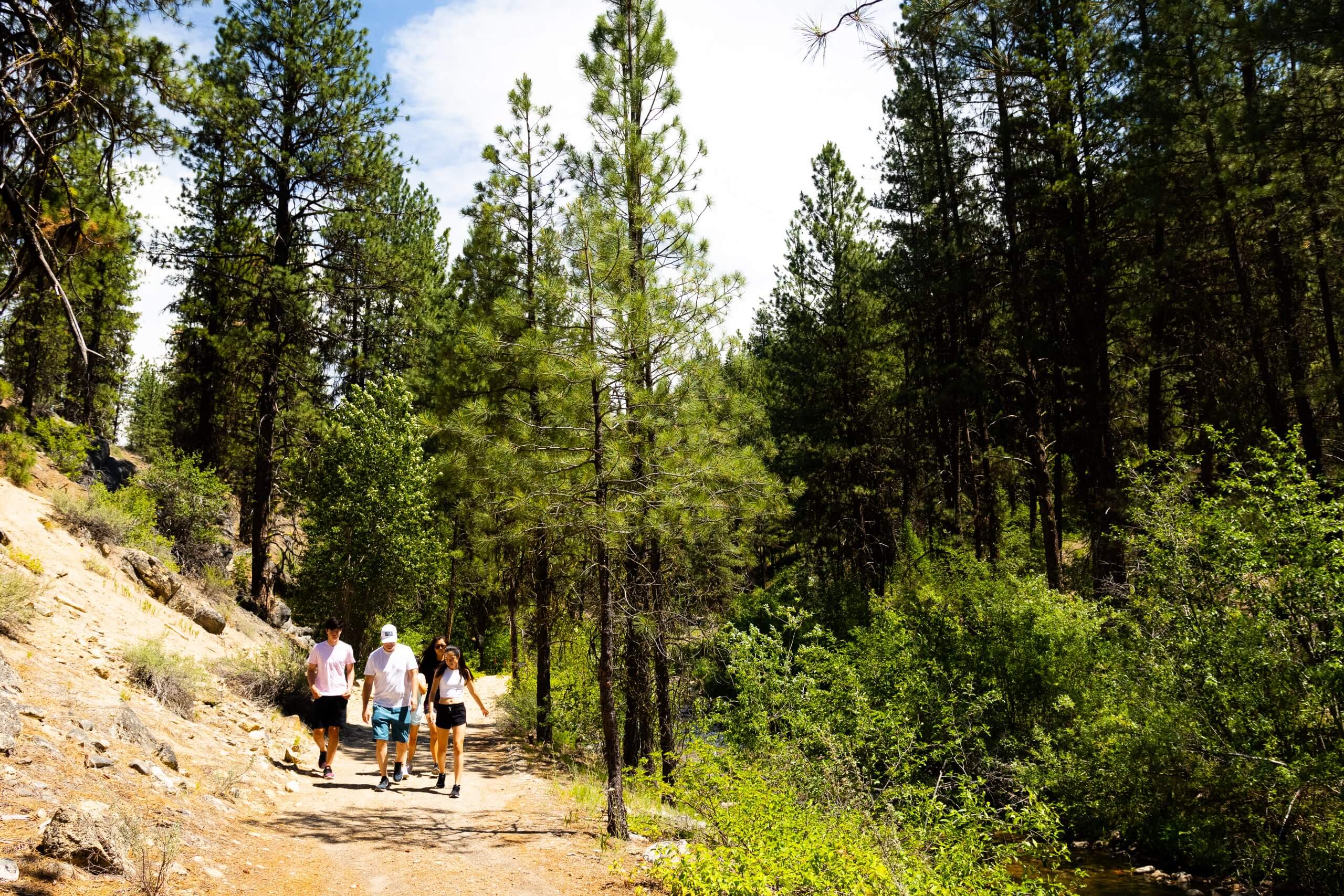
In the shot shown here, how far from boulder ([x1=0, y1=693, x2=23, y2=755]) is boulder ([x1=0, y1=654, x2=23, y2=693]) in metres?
0.48

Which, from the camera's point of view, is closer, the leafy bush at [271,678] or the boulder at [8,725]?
the boulder at [8,725]

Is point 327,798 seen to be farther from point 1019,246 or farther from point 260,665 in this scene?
point 1019,246

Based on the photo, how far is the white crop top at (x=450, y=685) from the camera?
9.16 meters

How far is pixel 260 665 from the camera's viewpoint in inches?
436

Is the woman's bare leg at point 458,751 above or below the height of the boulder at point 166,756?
below

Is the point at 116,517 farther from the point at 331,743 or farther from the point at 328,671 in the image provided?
the point at 331,743

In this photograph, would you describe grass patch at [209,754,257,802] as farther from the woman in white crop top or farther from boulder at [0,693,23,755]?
the woman in white crop top

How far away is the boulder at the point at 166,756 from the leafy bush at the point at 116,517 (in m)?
7.22

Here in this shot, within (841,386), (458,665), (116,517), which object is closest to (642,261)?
(458,665)

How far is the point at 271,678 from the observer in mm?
10852

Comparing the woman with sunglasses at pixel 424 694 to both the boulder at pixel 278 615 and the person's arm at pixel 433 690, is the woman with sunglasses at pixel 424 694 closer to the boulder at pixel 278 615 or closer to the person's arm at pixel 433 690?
the person's arm at pixel 433 690

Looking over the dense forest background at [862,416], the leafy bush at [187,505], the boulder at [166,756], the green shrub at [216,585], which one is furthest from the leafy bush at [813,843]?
the leafy bush at [187,505]

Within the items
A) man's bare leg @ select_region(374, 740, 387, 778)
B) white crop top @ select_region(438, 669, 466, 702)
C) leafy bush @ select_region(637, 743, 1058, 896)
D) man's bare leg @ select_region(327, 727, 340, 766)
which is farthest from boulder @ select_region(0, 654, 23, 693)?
leafy bush @ select_region(637, 743, 1058, 896)

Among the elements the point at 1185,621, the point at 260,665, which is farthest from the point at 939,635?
the point at 260,665
